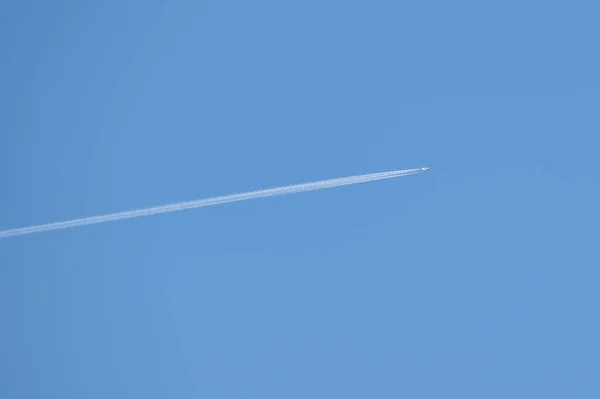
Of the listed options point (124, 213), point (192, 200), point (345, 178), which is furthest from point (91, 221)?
point (345, 178)

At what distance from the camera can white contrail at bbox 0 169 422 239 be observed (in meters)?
20.0

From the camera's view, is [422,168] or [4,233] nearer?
[422,168]

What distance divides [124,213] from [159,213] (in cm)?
74

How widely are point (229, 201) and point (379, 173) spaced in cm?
314

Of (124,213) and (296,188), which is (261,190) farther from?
(124,213)

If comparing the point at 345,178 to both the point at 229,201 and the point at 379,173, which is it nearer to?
the point at 379,173

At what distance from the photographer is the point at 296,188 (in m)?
20.2

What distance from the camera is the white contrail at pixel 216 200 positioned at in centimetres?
2005

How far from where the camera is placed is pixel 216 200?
20.6 metres

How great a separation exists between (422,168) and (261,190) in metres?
3.28

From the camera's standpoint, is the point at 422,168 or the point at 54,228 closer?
the point at 422,168

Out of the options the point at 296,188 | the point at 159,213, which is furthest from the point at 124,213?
the point at 296,188

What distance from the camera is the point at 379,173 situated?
20.0m

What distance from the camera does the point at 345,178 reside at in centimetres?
2014
